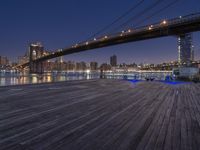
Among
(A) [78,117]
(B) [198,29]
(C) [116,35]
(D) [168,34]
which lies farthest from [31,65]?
(A) [78,117]

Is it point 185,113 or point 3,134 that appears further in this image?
point 185,113

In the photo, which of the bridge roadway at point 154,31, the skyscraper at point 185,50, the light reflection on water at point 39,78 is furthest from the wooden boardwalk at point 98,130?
the skyscraper at point 185,50

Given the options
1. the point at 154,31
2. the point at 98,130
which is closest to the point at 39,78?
the point at 154,31

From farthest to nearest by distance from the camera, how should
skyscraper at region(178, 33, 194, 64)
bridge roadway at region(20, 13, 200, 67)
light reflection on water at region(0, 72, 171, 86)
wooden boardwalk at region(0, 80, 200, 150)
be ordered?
skyscraper at region(178, 33, 194, 64) → bridge roadway at region(20, 13, 200, 67) → light reflection on water at region(0, 72, 171, 86) → wooden boardwalk at region(0, 80, 200, 150)

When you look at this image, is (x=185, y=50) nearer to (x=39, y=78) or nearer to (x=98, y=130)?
(x=39, y=78)

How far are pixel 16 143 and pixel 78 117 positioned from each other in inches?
73.5

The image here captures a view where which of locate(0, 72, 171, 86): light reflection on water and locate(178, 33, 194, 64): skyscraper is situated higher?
locate(178, 33, 194, 64): skyscraper

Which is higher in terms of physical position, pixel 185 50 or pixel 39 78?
pixel 185 50

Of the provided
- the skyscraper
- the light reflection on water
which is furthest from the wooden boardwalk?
the skyscraper

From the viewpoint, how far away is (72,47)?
45156 mm

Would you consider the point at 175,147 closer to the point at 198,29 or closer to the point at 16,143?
the point at 16,143

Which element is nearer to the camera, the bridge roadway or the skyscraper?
the bridge roadway

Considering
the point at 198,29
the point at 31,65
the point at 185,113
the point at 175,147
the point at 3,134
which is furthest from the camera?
the point at 31,65

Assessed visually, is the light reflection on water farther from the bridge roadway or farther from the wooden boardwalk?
the wooden boardwalk
